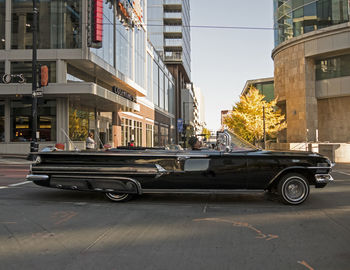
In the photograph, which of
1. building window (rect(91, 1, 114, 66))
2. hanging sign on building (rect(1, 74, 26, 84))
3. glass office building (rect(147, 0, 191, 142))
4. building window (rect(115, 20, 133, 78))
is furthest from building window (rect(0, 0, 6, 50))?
glass office building (rect(147, 0, 191, 142))

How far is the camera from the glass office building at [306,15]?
2869 centimetres

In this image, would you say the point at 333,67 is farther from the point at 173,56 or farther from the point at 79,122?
the point at 173,56

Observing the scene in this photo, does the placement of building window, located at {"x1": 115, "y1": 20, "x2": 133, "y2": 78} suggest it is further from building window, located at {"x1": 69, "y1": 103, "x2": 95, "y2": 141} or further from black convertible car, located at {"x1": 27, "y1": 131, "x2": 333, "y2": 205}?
black convertible car, located at {"x1": 27, "y1": 131, "x2": 333, "y2": 205}

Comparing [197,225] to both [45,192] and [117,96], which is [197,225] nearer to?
[45,192]

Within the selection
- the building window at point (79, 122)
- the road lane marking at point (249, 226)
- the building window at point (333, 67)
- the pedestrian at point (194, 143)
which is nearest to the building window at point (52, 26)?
the building window at point (79, 122)

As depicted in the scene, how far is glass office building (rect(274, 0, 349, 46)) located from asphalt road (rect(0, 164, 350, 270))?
25.9 metres

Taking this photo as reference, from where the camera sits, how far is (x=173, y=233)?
4680 millimetres

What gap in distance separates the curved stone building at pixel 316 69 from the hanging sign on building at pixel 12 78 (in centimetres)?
2435

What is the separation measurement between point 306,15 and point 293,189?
28.9 meters

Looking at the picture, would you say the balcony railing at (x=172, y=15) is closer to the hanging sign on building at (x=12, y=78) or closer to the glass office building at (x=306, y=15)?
the glass office building at (x=306, y=15)

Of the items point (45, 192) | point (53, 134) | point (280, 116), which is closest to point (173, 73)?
point (280, 116)

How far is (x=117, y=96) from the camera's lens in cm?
2589

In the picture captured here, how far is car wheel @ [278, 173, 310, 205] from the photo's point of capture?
21.6 feet

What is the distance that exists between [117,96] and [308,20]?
1945 centimetres
